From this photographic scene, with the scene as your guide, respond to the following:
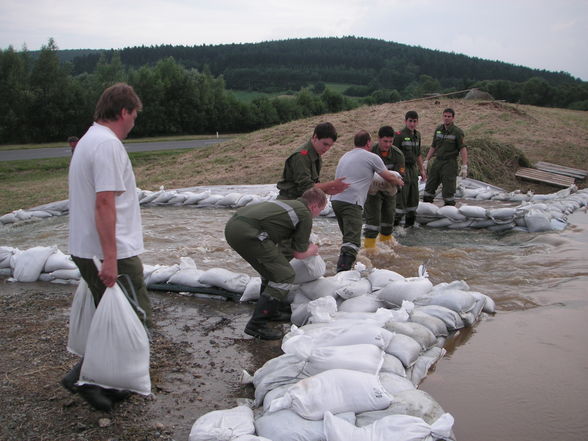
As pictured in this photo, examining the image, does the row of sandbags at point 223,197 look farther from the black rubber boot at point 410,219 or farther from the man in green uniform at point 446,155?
the man in green uniform at point 446,155

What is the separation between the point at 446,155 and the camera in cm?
716

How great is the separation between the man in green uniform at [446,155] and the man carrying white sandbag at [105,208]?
17.0ft

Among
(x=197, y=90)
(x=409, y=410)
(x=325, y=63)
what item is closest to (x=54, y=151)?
(x=197, y=90)

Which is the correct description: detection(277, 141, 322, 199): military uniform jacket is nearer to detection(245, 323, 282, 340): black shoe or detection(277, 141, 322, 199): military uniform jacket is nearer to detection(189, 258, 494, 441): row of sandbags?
detection(189, 258, 494, 441): row of sandbags

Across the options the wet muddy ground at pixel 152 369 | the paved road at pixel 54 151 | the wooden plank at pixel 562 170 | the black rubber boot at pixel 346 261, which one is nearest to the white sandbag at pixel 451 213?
the black rubber boot at pixel 346 261

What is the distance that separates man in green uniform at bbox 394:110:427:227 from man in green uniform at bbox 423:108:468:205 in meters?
0.70

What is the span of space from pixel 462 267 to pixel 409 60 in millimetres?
68002

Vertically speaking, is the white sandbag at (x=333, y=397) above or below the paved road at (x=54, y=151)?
above

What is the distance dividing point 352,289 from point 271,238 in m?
0.84

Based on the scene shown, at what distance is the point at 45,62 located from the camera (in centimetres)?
2662

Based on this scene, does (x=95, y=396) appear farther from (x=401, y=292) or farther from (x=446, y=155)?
(x=446, y=155)

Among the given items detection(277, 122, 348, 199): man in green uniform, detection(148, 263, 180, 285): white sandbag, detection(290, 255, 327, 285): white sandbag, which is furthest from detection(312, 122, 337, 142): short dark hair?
detection(148, 263, 180, 285): white sandbag

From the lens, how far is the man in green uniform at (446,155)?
714 centimetres

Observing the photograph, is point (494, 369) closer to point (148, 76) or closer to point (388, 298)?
point (388, 298)
